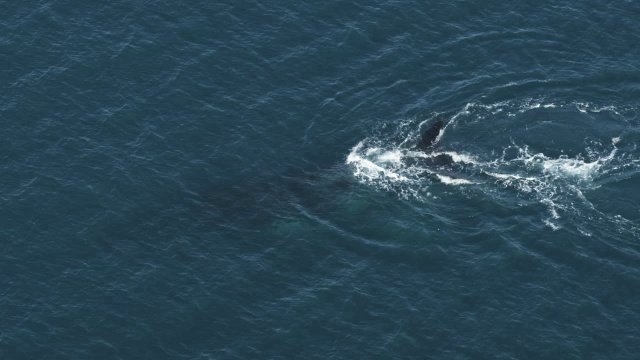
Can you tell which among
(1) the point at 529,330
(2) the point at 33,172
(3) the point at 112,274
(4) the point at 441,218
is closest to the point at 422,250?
(4) the point at 441,218

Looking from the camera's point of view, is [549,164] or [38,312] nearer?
[38,312]

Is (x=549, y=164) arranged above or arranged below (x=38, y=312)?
above

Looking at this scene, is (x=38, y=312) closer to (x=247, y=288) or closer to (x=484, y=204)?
(x=247, y=288)

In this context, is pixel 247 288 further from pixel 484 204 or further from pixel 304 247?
pixel 484 204

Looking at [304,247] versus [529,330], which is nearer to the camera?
[529,330]

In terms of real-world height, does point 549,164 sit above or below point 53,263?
above

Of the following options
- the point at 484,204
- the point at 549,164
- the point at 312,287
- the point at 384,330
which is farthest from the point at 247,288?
the point at 549,164

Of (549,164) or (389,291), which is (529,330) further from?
(549,164)

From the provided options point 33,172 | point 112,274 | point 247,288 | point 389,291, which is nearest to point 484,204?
point 389,291
